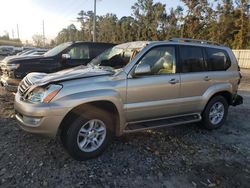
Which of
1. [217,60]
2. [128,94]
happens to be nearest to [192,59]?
[217,60]

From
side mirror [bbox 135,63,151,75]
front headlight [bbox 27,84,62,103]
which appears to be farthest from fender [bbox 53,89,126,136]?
side mirror [bbox 135,63,151,75]

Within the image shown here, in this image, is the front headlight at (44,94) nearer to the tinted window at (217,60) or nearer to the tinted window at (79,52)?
the tinted window at (217,60)

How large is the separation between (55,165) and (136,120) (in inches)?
58.0

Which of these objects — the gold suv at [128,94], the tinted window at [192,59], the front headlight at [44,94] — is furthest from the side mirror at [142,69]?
the front headlight at [44,94]

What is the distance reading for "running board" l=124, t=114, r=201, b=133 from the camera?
4416 mm

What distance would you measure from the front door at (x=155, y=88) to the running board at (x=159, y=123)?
91 millimetres

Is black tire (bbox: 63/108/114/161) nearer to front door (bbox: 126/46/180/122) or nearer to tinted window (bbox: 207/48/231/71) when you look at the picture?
front door (bbox: 126/46/180/122)

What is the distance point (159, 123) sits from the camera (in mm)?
4711

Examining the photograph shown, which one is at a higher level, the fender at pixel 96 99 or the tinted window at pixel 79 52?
the tinted window at pixel 79 52

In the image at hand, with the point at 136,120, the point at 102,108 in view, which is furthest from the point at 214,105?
the point at 102,108

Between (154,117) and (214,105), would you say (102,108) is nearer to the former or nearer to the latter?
(154,117)

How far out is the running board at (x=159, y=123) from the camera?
442 centimetres

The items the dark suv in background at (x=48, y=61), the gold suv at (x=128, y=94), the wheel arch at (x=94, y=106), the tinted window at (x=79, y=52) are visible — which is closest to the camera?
the gold suv at (x=128, y=94)

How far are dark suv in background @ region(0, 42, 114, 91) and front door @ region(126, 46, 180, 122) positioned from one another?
391cm
